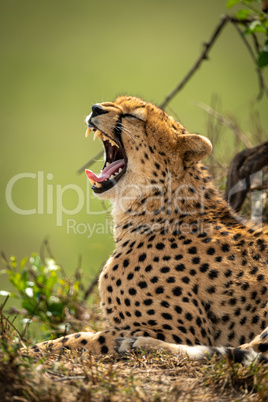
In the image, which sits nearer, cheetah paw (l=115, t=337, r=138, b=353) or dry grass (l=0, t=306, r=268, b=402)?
dry grass (l=0, t=306, r=268, b=402)

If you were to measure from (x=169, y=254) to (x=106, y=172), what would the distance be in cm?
72

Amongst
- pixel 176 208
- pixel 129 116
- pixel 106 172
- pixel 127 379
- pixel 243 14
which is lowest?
pixel 127 379

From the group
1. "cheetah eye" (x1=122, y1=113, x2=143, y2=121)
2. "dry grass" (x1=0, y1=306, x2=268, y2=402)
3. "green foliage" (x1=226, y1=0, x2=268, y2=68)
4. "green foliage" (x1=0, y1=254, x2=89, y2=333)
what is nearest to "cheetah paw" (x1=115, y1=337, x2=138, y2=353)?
"dry grass" (x1=0, y1=306, x2=268, y2=402)

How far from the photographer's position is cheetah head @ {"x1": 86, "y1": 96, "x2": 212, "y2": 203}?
11.0ft

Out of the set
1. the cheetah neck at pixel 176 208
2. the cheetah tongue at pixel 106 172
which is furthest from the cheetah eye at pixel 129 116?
the cheetah neck at pixel 176 208

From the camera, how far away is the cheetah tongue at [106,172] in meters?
3.48

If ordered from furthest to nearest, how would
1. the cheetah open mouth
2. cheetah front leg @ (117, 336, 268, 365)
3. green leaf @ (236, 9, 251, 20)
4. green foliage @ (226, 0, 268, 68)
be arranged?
green leaf @ (236, 9, 251, 20), green foliage @ (226, 0, 268, 68), the cheetah open mouth, cheetah front leg @ (117, 336, 268, 365)

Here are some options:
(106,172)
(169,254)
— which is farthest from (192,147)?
(169,254)

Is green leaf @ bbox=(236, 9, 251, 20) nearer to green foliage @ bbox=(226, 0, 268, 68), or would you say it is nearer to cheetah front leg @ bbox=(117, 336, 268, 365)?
green foliage @ bbox=(226, 0, 268, 68)

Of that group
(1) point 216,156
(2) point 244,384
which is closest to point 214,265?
(2) point 244,384

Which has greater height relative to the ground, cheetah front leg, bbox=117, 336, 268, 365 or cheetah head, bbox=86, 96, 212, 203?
cheetah head, bbox=86, 96, 212, 203

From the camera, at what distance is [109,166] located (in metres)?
3.54

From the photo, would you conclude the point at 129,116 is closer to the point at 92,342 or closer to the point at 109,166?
the point at 109,166

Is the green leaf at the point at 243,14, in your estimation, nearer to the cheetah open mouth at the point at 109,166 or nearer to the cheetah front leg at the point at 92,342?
the cheetah open mouth at the point at 109,166
